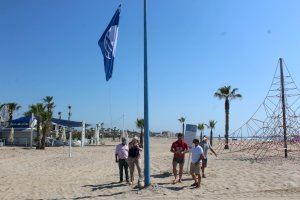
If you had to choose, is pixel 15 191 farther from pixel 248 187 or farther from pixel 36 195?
pixel 248 187

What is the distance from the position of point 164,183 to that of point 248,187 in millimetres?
2505

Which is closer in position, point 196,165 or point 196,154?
point 196,165

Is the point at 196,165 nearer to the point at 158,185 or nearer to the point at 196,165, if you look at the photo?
the point at 196,165

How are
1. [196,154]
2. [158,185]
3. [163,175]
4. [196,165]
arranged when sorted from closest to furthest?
1. [196,165]
2. [196,154]
3. [158,185]
4. [163,175]

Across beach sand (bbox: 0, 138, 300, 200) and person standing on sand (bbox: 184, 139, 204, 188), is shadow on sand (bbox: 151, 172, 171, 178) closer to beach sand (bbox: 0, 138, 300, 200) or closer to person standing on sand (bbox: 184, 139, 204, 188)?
beach sand (bbox: 0, 138, 300, 200)

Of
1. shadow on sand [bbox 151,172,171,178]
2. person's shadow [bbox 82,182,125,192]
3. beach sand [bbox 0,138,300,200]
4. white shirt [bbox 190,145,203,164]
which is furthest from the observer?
shadow on sand [bbox 151,172,171,178]

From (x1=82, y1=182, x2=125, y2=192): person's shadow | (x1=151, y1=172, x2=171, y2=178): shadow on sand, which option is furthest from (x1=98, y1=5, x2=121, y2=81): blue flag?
(x1=151, y1=172, x2=171, y2=178): shadow on sand

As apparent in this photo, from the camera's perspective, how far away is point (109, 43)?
41.4 feet

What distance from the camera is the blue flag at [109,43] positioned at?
12.6 metres

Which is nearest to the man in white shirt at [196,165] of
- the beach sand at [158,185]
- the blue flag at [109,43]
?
the beach sand at [158,185]

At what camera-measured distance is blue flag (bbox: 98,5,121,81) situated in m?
12.6

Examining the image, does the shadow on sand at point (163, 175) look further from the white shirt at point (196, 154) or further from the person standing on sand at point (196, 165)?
the white shirt at point (196, 154)

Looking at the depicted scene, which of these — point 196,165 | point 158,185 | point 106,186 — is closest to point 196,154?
point 196,165

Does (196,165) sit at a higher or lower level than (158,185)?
higher
